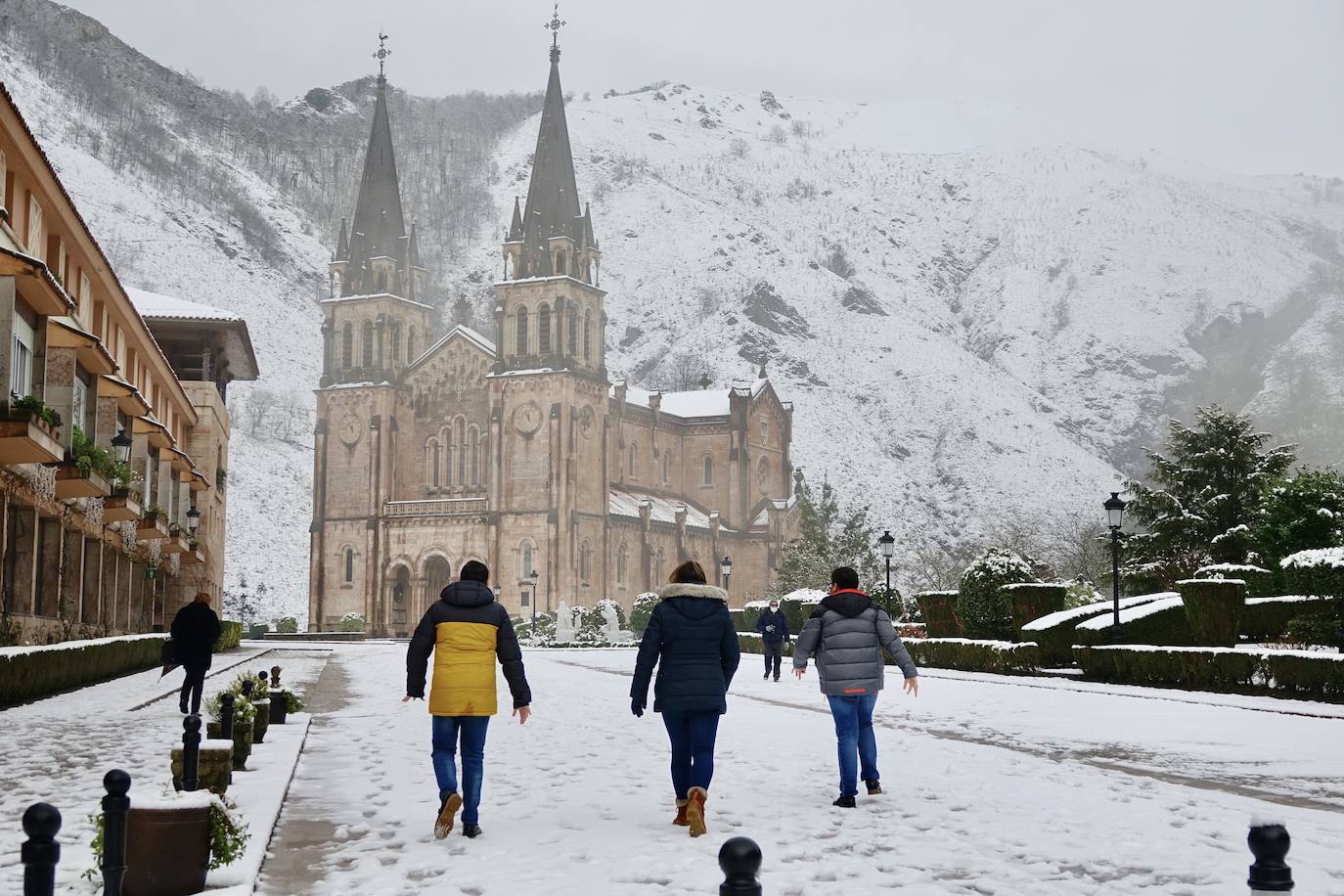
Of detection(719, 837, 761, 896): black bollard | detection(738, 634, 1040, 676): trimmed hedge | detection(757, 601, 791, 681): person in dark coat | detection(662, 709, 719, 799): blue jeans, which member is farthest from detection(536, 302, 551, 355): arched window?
detection(719, 837, 761, 896): black bollard

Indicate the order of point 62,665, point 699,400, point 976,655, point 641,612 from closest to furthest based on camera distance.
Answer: point 62,665, point 976,655, point 641,612, point 699,400

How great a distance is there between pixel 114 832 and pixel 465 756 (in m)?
3.81

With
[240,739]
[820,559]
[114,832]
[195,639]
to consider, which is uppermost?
[820,559]

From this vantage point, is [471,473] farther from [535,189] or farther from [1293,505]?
[1293,505]

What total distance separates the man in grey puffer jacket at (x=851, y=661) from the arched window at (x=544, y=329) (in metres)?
66.9

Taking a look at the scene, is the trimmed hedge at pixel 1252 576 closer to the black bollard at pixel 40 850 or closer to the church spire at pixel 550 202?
the black bollard at pixel 40 850

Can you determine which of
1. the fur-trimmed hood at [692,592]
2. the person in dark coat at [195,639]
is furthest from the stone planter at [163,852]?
the person in dark coat at [195,639]

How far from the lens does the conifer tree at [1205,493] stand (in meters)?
43.7

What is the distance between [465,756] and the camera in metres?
9.32

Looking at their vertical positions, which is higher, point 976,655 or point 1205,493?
point 1205,493

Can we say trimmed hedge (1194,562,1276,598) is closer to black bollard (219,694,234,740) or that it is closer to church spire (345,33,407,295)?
black bollard (219,694,234,740)

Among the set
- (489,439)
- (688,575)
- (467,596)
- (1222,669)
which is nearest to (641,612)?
(489,439)

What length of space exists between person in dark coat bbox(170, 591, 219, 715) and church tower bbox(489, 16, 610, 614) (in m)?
56.0

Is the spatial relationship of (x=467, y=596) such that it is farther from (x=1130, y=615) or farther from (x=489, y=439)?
(x=489, y=439)
